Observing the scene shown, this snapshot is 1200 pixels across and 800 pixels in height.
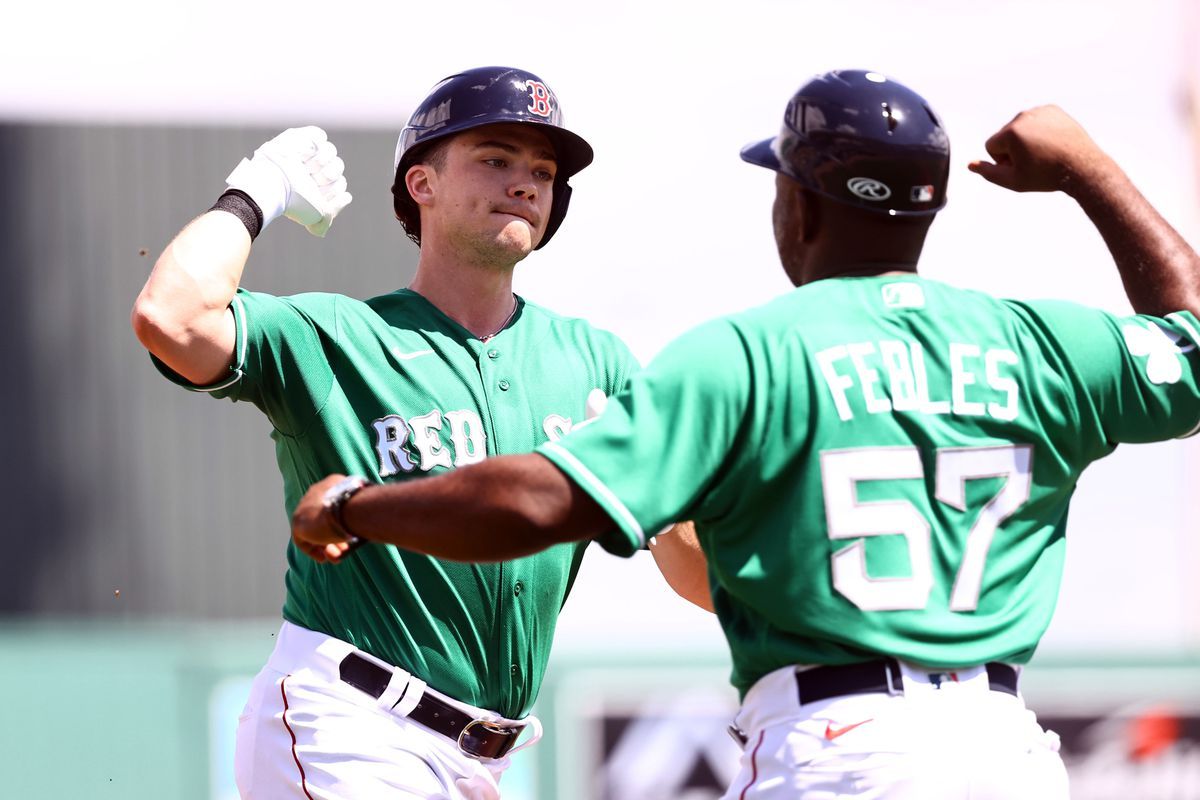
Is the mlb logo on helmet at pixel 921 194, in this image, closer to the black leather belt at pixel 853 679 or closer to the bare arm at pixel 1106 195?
the bare arm at pixel 1106 195

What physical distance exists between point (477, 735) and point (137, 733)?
14.5 feet

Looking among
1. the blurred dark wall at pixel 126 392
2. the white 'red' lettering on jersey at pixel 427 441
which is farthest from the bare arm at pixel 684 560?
the blurred dark wall at pixel 126 392

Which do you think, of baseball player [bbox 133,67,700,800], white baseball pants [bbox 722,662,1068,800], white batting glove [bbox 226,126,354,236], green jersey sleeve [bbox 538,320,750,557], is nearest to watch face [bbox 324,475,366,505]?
green jersey sleeve [bbox 538,320,750,557]

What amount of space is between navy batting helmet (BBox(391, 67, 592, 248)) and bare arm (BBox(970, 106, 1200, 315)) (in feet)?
4.38

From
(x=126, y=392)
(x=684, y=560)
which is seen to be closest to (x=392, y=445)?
(x=684, y=560)

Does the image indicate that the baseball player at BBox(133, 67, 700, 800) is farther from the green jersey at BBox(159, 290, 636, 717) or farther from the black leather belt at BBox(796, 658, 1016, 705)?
the black leather belt at BBox(796, 658, 1016, 705)

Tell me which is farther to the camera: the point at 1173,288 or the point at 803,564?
the point at 1173,288

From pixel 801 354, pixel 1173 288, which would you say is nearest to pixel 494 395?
pixel 801 354

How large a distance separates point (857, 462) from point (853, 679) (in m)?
0.40

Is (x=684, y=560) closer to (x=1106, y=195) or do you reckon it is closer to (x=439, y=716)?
(x=439, y=716)

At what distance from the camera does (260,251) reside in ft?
35.8

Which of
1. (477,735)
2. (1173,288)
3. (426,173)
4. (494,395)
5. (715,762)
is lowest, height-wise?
(715,762)

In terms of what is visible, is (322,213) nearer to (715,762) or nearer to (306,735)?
(306,735)

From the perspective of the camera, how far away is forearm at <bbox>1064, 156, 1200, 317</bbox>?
3500mm
